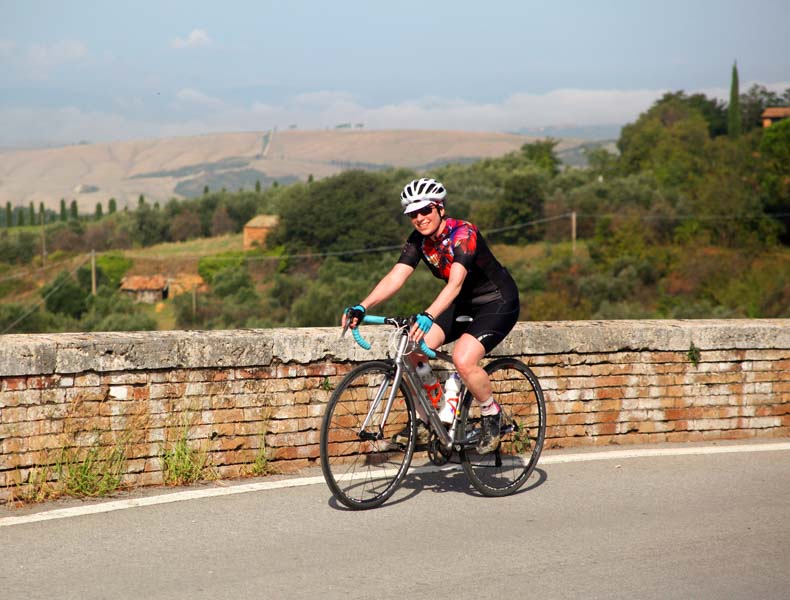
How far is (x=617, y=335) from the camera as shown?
8016 millimetres

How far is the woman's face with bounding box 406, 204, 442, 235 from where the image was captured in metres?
6.07

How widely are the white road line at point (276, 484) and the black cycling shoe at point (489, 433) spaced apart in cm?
67

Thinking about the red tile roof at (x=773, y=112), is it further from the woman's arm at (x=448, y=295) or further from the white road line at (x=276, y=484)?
the woman's arm at (x=448, y=295)

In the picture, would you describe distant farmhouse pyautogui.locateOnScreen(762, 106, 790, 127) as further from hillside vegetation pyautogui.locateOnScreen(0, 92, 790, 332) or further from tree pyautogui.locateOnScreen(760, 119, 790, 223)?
tree pyautogui.locateOnScreen(760, 119, 790, 223)

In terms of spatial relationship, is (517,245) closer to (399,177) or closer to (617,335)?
(399,177)

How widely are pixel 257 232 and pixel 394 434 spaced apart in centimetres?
11153

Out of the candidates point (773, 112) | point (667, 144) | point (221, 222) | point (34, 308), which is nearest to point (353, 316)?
point (34, 308)

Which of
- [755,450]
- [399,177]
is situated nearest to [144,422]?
[755,450]

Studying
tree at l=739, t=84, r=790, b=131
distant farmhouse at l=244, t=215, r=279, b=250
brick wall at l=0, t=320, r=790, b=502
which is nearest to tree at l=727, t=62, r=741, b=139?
tree at l=739, t=84, r=790, b=131

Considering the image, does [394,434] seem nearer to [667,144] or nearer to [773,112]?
[667,144]

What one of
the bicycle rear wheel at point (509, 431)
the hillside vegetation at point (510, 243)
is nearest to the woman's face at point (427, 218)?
the bicycle rear wheel at point (509, 431)

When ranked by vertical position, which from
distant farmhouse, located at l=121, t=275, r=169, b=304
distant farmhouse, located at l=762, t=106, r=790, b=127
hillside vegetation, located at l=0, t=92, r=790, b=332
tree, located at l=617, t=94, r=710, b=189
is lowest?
distant farmhouse, located at l=121, t=275, r=169, b=304

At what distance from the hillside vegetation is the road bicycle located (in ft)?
186

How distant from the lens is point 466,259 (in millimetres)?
6059
